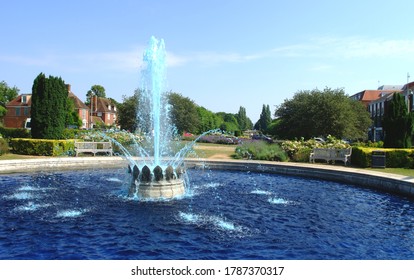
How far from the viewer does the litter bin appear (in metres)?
20.5

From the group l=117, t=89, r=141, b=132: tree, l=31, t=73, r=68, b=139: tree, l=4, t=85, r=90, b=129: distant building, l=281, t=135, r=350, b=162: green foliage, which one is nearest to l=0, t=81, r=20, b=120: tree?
l=4, t=85, r=90, b=129: distant building

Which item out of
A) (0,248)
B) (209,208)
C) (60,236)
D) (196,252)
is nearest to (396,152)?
(209,208)

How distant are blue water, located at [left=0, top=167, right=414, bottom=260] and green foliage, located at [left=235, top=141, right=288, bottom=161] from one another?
27.1ft

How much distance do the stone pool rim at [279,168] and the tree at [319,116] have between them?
48.8ft

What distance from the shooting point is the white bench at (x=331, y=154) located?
22.5m

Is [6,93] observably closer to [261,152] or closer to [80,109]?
[80,109]

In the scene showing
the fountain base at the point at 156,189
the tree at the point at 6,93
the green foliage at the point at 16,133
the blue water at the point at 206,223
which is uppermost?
the tree at the point at 6,93

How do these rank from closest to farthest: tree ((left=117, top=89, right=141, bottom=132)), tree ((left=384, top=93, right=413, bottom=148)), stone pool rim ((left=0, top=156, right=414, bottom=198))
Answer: stone pool rim ((left=0, top=156, right=414, bottom=198)), tree ((left=384, top=93, right=413, bottom=148)), tree ((left=117, top=89, right=141, bottom=132))

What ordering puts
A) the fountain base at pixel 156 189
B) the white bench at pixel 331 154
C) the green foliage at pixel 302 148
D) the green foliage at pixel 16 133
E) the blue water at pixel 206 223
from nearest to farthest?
the blue water at pixel 206 223
the fountain base at pixel 156 189
the white bench at pixel 331 154
the green foliage at pixel 302 148
the green foliage at pixel 16 133

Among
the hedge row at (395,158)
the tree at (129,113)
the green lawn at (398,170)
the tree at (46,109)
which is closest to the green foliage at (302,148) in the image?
the hedge row at (395,158)

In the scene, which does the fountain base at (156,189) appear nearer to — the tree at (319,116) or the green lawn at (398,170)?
the green lawn at (398,170)

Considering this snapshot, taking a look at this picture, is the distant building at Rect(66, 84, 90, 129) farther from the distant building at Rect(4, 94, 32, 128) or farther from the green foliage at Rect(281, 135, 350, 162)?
the green foliage at Rect(281, 135, 350, 162)

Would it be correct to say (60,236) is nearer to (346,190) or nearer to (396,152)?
(346,190)

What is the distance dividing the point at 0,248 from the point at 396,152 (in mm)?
20062
